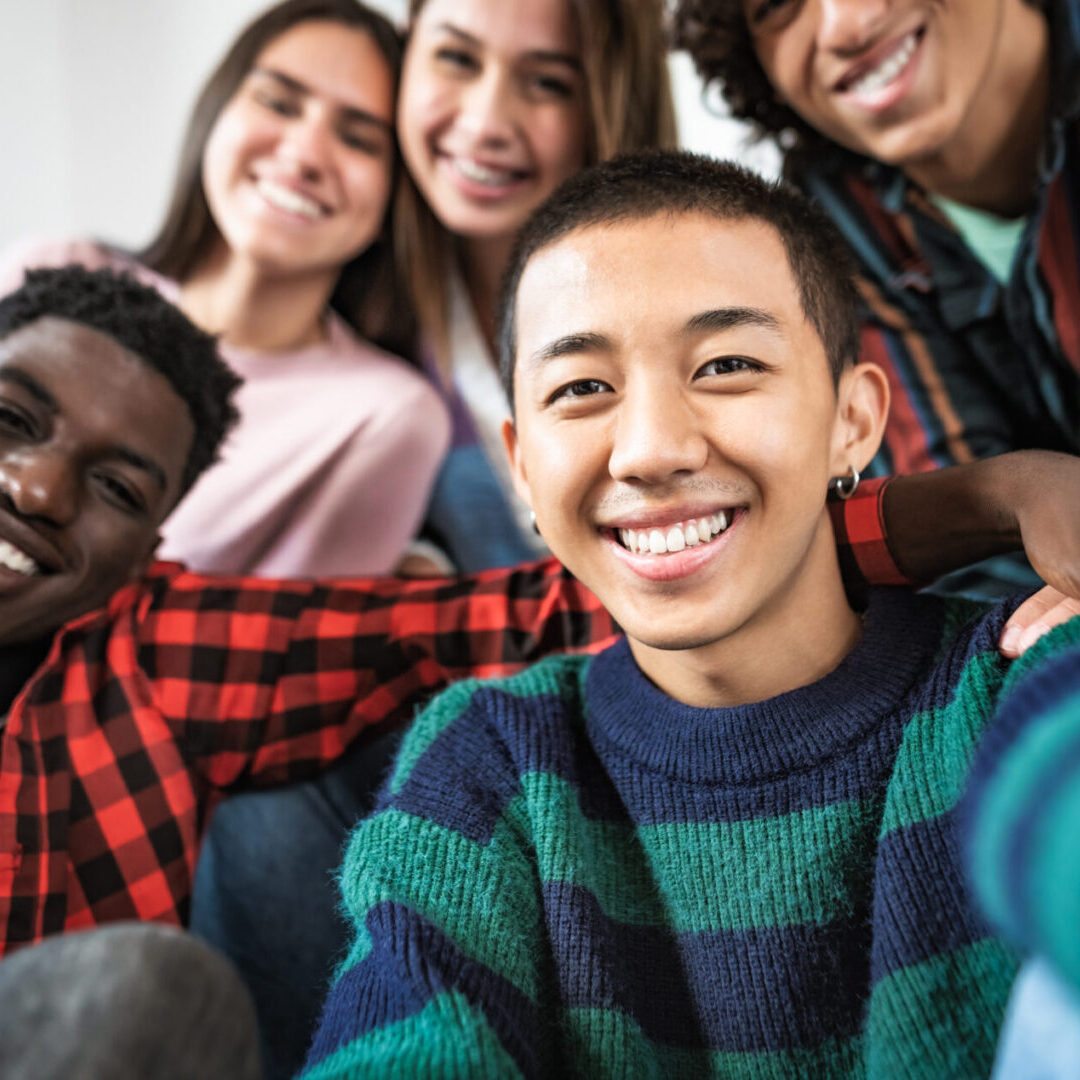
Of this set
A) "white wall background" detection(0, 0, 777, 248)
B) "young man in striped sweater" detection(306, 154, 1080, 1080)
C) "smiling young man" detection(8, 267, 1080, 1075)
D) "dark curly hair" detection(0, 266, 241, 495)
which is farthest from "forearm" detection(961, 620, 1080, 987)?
"white wall background" detection(0, 0, 777, 248)

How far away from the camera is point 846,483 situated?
0.97 m

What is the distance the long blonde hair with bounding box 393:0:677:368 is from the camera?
5.21ft

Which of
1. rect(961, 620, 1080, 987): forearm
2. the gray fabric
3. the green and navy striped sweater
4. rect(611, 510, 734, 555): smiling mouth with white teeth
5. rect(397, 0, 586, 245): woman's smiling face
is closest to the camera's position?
rect(961, 620, 1080, 987): forearm

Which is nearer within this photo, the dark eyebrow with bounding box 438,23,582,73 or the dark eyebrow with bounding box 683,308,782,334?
the dark eyebrow with bounding box 683,308,782,334

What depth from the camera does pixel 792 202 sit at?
3.26 ft

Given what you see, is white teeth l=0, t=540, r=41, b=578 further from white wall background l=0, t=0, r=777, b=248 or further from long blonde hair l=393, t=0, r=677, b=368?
white wall background l=0, t=0, r=777, b=248

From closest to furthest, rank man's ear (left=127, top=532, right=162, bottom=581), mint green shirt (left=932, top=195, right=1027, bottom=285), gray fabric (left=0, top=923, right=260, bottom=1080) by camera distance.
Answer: gray fabric (left=0, top=923, right=260, bottom=1080) < man's ear (left=127, top=532, right=162, bottom=581) < mint green shirt (left=932, top=195, right=1027, bottom=285)

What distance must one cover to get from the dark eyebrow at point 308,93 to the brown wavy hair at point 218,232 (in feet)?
0.21

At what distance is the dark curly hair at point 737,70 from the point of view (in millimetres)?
1414

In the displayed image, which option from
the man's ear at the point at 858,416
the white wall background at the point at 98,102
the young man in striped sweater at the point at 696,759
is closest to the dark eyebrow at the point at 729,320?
the young man in striped sweater at the point at 696,759

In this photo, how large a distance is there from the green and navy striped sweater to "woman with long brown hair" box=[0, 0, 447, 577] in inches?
32.0

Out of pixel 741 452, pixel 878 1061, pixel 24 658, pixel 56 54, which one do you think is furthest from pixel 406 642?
pixel 56 54

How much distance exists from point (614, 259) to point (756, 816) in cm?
45

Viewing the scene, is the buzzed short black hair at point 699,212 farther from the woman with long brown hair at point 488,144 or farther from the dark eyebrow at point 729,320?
the woman with long brown hair at point 488,144
